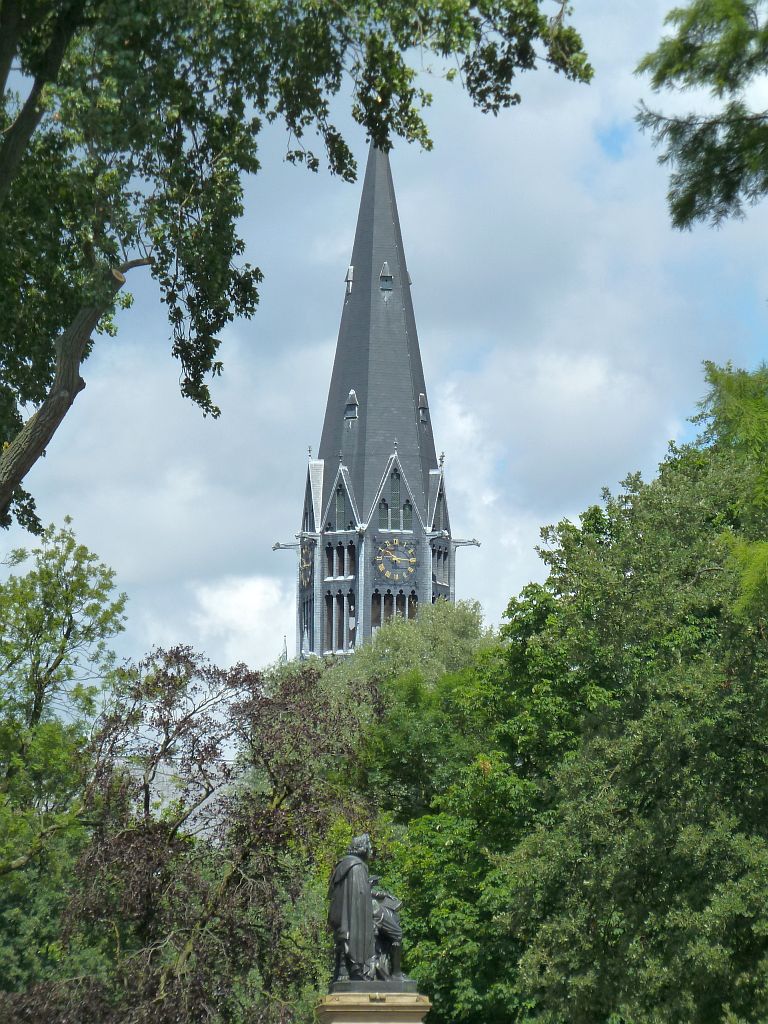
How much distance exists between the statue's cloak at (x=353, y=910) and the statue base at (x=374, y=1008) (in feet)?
1.79

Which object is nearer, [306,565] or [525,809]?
[525,809]

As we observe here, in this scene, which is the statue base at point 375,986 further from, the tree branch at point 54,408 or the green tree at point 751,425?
the tree branch at point 54,408

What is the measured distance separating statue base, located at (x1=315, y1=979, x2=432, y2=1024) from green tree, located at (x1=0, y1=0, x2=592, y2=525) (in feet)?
21.3

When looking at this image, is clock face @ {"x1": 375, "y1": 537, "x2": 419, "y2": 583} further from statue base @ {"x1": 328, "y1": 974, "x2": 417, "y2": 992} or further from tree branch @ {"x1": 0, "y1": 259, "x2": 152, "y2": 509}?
tree branch @ {"x1": 0, "y1": 259, "x2": 152, "y2": 509}

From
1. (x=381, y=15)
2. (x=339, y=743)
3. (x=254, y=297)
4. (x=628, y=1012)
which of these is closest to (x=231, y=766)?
(x=339, y=743)

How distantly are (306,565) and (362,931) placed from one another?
105899mm

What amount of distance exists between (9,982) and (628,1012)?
51.3ft

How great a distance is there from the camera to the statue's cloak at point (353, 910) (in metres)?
17.8

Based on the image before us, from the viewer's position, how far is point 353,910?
1794 cm

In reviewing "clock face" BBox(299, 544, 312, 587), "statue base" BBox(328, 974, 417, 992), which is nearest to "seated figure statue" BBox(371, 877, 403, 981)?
"statue base" BBox(328, 974, 417, 992)

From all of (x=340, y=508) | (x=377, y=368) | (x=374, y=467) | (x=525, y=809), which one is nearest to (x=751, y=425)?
(x=525, y=809)

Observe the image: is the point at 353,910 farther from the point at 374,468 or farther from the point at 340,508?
the point at 340,508

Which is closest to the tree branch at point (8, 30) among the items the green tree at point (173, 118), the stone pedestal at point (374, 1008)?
the green tree at point (173, 118)

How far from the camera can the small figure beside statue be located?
17750mm
